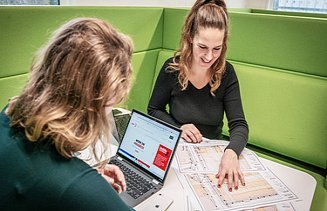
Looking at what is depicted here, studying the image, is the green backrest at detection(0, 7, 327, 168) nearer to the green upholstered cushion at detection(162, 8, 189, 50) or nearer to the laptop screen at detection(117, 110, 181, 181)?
the green upholstered cushion at detection(162, 8, 189, 50)

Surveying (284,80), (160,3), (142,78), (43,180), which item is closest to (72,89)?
(43,180)

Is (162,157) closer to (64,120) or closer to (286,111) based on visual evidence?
(64,120)

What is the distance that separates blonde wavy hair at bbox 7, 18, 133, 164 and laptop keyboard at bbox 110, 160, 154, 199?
357 mm

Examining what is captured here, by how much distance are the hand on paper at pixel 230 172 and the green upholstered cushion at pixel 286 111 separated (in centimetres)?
67

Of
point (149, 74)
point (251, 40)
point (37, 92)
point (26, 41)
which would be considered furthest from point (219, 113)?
point (37, 92)

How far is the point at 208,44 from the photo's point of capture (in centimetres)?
140

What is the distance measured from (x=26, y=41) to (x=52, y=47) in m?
0.77

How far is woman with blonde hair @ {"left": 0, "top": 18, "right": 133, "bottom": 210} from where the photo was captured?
57 cm

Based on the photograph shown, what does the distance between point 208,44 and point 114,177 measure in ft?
2.47

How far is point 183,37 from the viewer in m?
1.53

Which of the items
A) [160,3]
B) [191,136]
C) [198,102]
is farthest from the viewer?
[160,3]

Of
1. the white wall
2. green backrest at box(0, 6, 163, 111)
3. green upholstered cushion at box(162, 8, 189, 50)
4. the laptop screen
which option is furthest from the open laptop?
the white wall

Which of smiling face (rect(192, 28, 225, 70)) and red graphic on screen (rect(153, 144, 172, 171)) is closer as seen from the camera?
red graphic on screen (rect(153, 144, 172, 171))

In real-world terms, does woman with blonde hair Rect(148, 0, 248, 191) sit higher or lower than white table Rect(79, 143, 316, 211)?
higher
